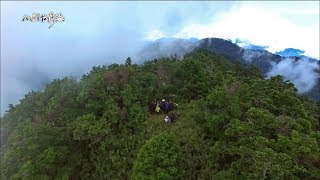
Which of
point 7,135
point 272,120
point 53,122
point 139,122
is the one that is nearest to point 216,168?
point 272,120

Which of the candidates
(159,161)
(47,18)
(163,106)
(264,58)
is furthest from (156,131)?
(264,58)

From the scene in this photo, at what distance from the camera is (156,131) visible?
2670cm

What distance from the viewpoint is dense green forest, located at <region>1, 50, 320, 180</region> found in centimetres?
2131

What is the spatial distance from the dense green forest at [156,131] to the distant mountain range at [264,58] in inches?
689

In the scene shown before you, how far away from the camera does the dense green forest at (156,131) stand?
21.3 metres

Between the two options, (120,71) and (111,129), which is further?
(120,71)

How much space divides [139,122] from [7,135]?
10.8m

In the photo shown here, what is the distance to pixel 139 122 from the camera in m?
27.2

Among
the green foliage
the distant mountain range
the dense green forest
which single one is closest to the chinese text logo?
the dense green forest

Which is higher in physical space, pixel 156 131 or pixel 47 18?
pixel 47 18

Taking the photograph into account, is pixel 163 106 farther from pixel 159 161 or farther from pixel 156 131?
pixel 159 161

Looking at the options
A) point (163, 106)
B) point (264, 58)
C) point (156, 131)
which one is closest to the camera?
point (156, 131)

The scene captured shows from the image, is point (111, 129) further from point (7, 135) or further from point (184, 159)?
point (7, 135)

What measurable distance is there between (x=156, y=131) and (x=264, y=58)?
6685cm
